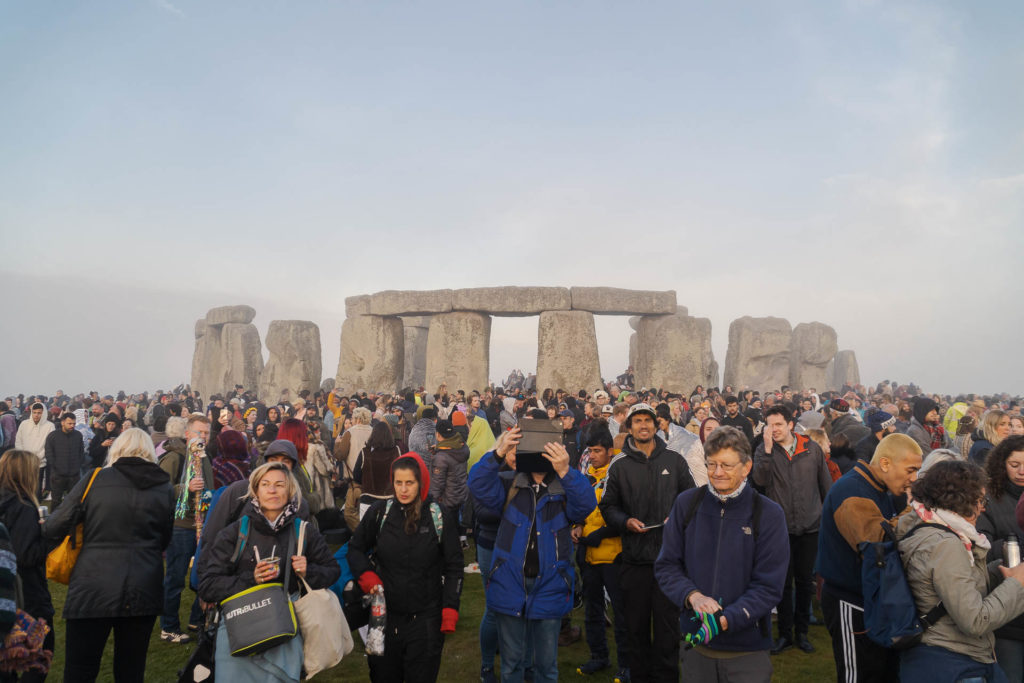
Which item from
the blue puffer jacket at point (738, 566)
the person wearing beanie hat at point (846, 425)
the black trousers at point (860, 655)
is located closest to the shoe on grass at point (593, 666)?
the black trousers at point (860, 655)

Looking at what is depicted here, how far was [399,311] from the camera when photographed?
19.2 meters

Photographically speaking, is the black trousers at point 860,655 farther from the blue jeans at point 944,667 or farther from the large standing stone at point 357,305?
the large standing stone at point 357,305

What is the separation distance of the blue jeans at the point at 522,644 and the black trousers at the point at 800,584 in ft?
7.31

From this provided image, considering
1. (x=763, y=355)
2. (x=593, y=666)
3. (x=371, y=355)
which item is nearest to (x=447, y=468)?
(x=593, y=666)

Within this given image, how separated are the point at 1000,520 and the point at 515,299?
15.3m

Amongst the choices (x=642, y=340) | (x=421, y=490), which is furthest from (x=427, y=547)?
(x=642, y=340)

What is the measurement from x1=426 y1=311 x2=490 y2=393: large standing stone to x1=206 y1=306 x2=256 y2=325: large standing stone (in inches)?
388

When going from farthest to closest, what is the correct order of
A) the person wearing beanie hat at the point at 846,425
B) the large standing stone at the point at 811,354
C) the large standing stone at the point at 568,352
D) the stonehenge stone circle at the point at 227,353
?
the stonehenge stone circle at the point at 227,353 → the large standing stone at the point at 811,354 → the large standing stone at the point at 568,352 → the person wearing beanie hat at the point at 846,425

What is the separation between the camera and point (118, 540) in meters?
3.41

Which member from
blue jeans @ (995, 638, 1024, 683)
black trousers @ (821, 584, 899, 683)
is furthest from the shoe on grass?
blue jeans @ (995, 638, 1024, 683)

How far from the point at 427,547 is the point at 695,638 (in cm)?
135

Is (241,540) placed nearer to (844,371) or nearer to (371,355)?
(371,355)

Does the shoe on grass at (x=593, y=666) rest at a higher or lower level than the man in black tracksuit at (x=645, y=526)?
lower

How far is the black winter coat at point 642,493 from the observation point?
155 inches
